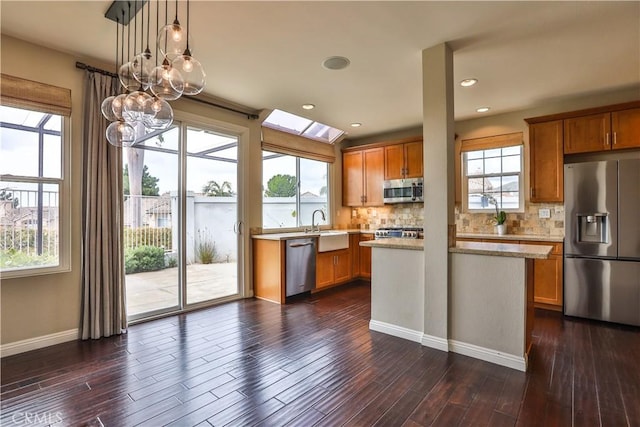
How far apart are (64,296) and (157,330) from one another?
0.88 m

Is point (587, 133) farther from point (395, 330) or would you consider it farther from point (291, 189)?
point (291, 189)

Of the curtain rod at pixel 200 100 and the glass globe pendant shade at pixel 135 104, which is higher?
the curtain rod at pixel 200 100

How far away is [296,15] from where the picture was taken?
7.68 feet

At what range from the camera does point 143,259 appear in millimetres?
3543

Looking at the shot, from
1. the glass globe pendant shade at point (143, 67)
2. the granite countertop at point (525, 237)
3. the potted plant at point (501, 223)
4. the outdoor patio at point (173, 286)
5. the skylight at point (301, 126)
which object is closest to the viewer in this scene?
the glass globe pendant shade at point (143, 67)

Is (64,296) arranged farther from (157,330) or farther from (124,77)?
(124,77)

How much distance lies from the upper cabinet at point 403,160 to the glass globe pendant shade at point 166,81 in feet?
13.7

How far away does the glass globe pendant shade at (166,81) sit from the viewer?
1692 mm


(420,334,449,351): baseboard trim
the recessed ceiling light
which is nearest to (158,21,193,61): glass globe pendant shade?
the recessed ceiling light

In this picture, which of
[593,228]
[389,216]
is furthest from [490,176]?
[389,216]

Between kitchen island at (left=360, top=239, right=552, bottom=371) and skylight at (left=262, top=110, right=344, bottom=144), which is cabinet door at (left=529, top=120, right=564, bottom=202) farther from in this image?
skylight at (left=262, top=110, right=344, bottom=144)

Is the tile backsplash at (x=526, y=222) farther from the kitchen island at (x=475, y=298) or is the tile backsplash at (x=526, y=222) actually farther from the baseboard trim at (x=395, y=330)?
the baseboard trim at (x=395, y=330)

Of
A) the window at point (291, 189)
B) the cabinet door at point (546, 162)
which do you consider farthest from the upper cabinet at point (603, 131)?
the window at point (291, 189)

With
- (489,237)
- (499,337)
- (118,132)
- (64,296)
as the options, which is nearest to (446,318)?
(499,337)
